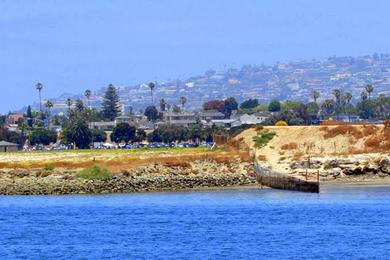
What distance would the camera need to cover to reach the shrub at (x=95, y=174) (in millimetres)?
111125

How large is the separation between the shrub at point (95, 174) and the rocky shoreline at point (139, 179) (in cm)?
58

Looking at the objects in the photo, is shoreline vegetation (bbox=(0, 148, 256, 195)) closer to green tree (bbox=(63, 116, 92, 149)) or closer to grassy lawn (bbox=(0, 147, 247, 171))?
grassy lawn (bbox=(0, 147, 247, 171))

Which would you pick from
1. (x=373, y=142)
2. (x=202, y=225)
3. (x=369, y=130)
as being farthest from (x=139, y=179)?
(x=202, y=225)

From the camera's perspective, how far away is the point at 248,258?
60500mm

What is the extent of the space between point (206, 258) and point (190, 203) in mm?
34080

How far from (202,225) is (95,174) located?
35098 millimetres

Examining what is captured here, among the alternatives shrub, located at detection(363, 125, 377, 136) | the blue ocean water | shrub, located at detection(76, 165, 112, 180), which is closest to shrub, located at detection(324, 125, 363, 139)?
shrub, located at detection(363, 125, 377, 136)

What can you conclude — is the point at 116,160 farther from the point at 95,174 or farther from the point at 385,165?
the point at 385,165

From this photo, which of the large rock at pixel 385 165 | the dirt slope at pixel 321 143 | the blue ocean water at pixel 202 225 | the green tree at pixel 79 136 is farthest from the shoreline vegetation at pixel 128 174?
the green tree at pixel 79 136

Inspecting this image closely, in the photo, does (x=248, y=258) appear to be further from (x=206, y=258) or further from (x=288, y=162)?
(x=288, y=162)

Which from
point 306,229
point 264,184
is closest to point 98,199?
point 264,184

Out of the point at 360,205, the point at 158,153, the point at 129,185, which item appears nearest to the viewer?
the point at 360,205

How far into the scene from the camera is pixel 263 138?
12788 centimetres

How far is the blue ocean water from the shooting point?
209 feet
